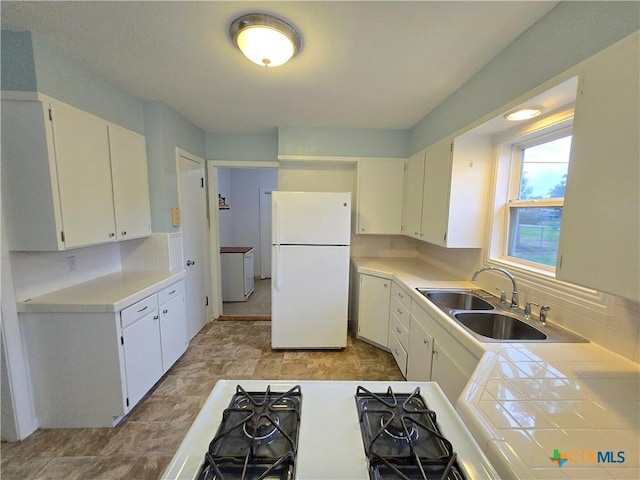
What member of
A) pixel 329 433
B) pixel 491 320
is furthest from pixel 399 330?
pixel 329 433

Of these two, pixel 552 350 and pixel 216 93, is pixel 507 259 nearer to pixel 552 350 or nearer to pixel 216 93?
pixel 552 350

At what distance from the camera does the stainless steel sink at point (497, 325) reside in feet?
4.85

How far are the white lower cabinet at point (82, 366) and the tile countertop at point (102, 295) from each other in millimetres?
44

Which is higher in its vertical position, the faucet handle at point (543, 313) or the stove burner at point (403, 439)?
the faucet handle at point (543, 313)

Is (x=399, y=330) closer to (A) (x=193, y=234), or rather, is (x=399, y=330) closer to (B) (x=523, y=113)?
(B) (x=523, y=113)

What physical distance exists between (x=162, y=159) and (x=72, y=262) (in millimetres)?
1123

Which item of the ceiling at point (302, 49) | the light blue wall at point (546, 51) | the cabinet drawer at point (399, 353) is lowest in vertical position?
the cabinet drawer at point (399, 353)

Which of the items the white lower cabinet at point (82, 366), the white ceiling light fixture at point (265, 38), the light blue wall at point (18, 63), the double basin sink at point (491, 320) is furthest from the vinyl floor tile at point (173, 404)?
the white ceiling light fixture at point (265, 38)

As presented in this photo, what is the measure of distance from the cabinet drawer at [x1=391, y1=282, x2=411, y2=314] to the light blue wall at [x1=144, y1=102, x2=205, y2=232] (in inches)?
90.8

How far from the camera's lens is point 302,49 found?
152 centimetres

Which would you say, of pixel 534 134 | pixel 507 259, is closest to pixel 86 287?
pixel 507 259

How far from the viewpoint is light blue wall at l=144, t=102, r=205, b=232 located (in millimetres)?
2330

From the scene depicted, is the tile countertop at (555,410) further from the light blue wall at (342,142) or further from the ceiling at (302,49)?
the light blue wall at (342,142)

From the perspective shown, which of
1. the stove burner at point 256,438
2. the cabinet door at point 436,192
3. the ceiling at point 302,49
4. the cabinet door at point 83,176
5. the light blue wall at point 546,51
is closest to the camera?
the stove burner at point 256,438
